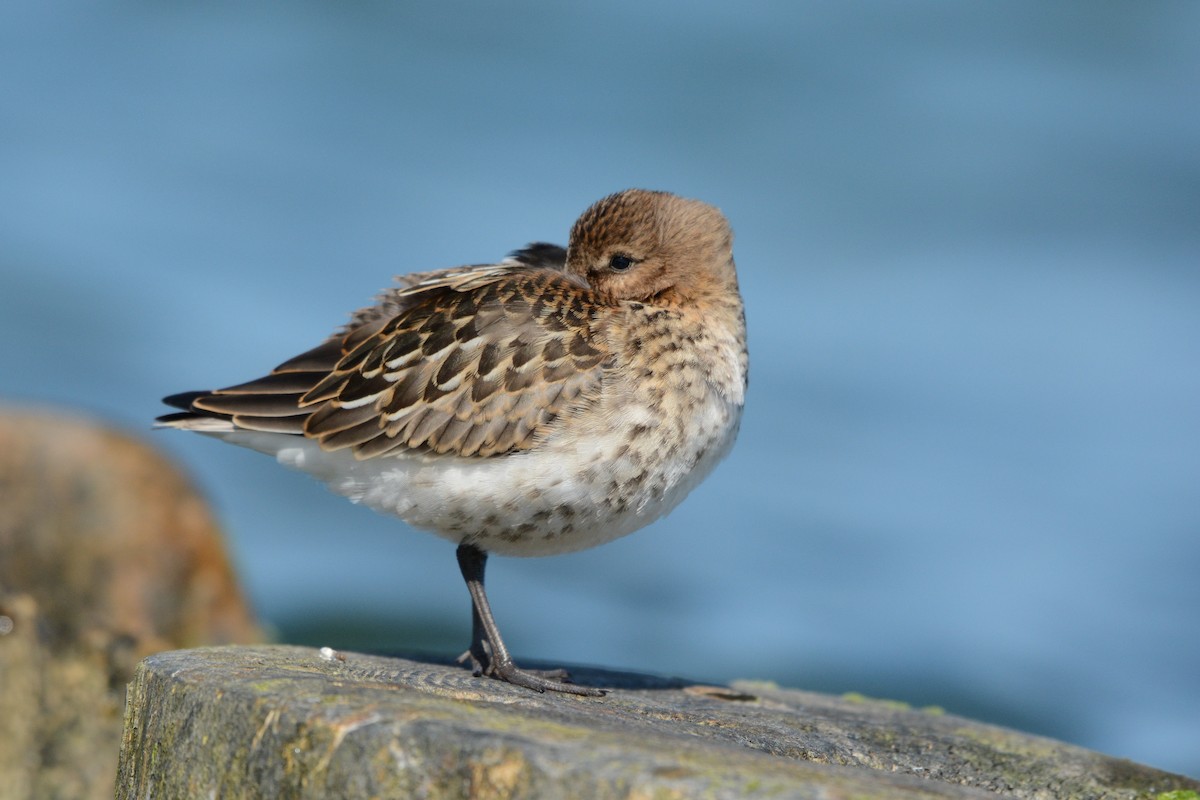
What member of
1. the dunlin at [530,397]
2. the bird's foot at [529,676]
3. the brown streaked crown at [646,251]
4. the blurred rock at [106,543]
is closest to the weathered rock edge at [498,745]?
the bird's foot at [529,676]

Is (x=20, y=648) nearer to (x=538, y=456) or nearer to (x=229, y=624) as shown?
(x=229, y=624)

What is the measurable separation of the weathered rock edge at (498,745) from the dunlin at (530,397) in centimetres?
77

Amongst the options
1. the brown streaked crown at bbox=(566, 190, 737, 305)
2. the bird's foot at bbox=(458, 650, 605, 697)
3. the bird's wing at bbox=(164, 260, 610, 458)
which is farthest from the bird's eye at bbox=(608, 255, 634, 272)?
the bird's foot at bbox=(458, 650, 605, 697)

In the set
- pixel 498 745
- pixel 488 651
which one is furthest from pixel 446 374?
pixel 498 745

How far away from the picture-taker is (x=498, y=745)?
3.80 metres

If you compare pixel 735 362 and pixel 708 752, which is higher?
pixel 735 362

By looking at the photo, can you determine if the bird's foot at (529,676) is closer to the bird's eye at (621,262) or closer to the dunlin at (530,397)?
the dunlin at (530,397)

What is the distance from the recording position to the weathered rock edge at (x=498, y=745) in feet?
12.3

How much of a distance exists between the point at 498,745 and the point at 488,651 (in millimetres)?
2807

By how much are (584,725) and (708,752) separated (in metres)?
0.42

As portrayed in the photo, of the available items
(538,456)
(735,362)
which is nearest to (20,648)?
(538,456)

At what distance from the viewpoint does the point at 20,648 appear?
7.92 m

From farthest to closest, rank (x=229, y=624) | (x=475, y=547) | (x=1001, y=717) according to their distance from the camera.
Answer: (x=1001, y=717), (x=229, y=624), (x=475, y=547)

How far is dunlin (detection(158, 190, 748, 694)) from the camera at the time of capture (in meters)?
6.07
